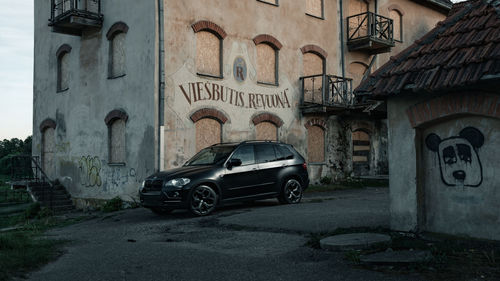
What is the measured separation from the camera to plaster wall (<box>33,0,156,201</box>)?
16047mm

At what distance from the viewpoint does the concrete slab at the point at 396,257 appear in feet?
20.0

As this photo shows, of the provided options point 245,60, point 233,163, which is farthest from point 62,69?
point 233,163

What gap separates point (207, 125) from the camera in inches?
670

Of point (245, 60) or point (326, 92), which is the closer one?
point (245, 60)

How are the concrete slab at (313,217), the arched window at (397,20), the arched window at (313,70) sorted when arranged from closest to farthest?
1. the concrete slab at (313,217)
2. the arched window at (313,70)
3. the arched window at (397,20)

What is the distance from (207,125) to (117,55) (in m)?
4.10

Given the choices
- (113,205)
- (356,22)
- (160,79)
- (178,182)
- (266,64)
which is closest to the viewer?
(178,182)

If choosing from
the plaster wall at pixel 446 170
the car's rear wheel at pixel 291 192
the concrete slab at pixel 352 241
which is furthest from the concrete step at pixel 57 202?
the plaster wall at pixel 446 170

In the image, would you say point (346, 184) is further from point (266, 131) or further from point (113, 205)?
point (113, 205)

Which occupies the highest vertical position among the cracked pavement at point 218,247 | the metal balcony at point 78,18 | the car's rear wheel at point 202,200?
the metal balcony at point 78,18

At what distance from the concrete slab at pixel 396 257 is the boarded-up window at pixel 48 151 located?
17.2 m

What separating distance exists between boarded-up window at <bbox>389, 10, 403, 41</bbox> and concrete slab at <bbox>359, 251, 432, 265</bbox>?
20.2 metres

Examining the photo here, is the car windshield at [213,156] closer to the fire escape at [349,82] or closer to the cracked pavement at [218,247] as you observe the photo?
the cracked pavement at [218,247]

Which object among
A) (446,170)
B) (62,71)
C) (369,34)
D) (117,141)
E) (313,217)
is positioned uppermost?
(369,34)
